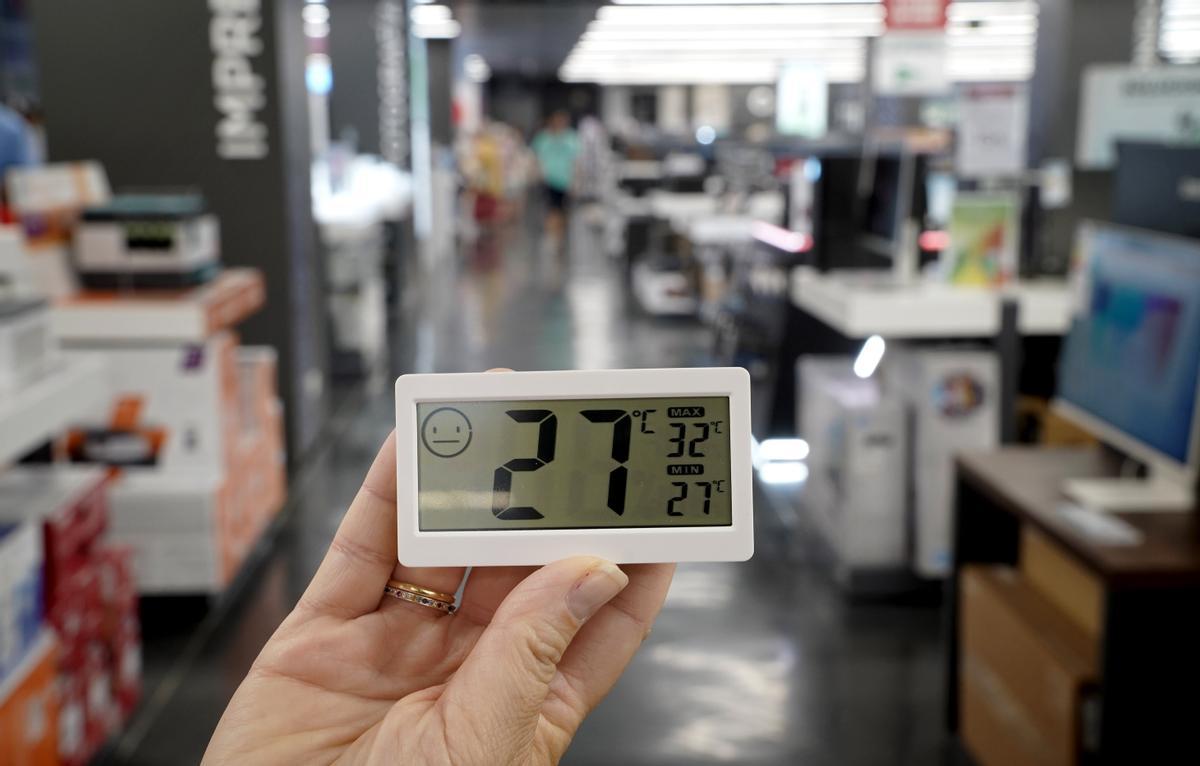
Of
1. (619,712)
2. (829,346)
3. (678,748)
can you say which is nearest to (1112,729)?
(678,748)

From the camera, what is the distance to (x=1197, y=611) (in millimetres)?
2111

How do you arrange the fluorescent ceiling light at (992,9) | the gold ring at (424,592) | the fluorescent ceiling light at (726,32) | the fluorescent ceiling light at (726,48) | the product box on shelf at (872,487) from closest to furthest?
the gold ring at (424,592) → the product box on shelf at (872,487) → the fluorescent ceiling light at (992,9) → the fluorescent ceiling light at (726,32) → the fluorescent ceiling light at (726,48)

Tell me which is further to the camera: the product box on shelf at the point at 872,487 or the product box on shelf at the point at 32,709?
the product box on shelf at the point at 872,487

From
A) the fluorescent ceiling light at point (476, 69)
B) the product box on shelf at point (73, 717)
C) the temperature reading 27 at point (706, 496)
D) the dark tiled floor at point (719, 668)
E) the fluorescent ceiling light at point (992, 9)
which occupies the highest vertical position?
the fluorescent ceiling light at point (476, 69)

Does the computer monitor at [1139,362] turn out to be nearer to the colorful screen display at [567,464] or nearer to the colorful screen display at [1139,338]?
the colorful screen display at [1139,338]

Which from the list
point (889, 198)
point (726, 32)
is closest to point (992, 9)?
point (726, 32)

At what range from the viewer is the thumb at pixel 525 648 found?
2.31 feet

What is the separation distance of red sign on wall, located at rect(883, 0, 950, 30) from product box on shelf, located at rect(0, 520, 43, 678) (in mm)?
4348

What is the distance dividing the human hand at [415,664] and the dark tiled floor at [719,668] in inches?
52.8

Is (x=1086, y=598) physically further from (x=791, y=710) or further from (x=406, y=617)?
(x=406, y=617)

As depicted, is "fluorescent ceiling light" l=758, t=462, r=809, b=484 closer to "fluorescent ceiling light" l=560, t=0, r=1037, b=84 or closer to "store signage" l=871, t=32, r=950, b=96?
"store signage" l=871, t=32, r=950, b=96

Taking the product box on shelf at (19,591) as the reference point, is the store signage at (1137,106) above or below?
above

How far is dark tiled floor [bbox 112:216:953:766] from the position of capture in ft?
9.92

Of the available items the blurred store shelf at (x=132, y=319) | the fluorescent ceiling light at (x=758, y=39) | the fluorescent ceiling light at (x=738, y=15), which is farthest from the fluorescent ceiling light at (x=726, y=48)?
the blurred store shelf at (x=132, y=319)
